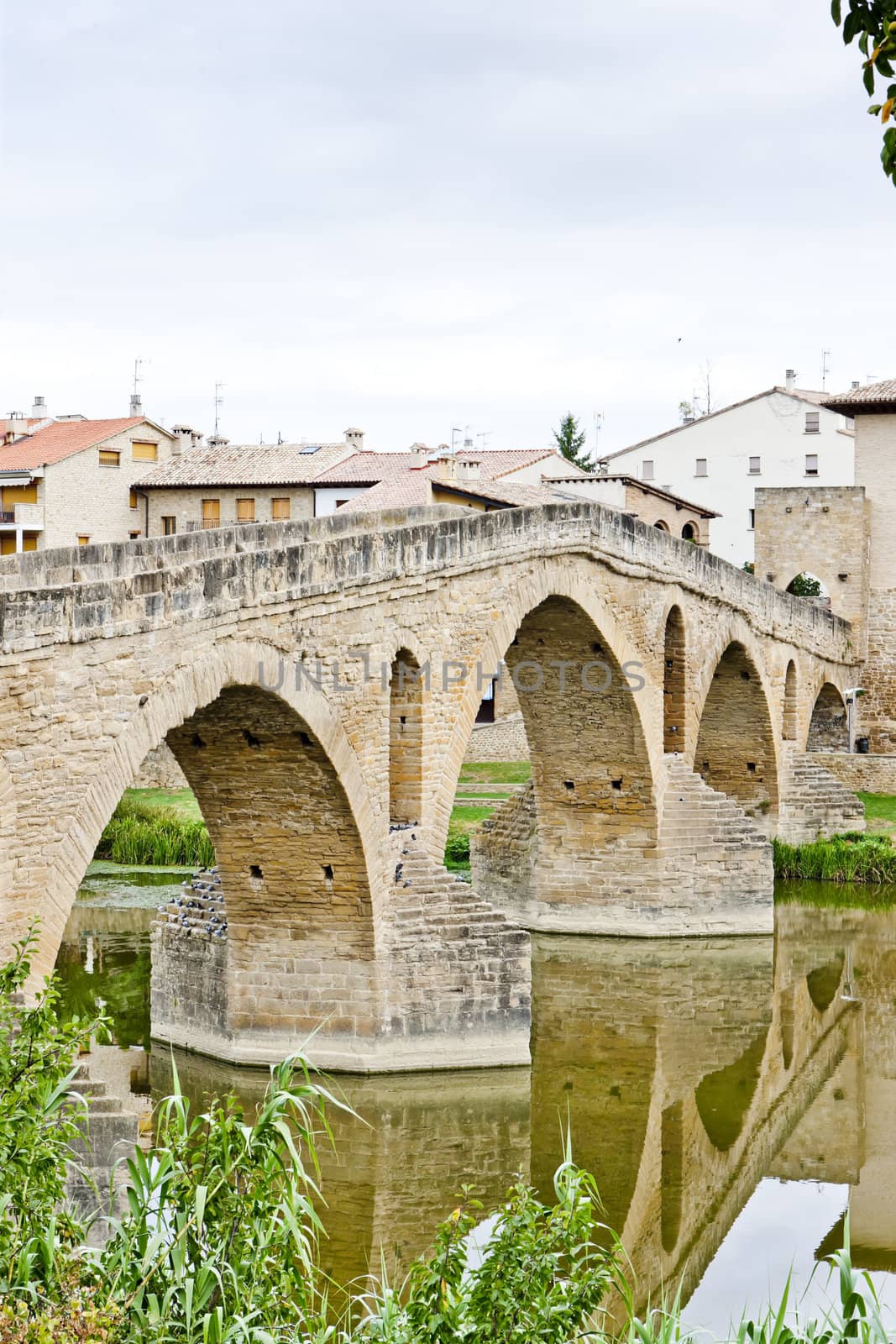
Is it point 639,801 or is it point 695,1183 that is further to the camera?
point 639,801

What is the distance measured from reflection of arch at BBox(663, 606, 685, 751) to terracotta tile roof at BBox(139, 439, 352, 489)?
1802 centimetres

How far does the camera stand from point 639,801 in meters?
18.1

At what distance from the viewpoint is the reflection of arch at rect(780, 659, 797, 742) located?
78.1 feet

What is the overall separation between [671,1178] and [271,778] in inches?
158

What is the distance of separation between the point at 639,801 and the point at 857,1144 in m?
6.40

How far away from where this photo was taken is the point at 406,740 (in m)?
13.5

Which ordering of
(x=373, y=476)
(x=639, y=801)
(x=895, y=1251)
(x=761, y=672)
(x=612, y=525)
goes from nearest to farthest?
(x=895, y=1251) → (x=612, y=525) → (x=639, y=801) → (x=761, y=672) → (x=373, y=476)

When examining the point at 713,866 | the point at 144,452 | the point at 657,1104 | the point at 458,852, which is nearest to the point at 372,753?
the point at 657,1104

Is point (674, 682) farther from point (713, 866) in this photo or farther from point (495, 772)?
point (495, 772)

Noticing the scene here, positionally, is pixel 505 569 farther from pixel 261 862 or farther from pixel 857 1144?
pixel 857 1144

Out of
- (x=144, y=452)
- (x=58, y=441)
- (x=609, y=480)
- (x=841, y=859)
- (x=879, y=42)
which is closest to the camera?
(x=879, y=42)

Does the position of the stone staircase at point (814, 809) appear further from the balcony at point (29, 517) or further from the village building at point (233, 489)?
the balcony at point (29, 517)

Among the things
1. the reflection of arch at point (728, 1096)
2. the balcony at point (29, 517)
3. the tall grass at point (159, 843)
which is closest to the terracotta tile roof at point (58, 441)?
the balcony at point (29, 517)

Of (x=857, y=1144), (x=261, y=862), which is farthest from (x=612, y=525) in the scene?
(x=857, y=1144)
